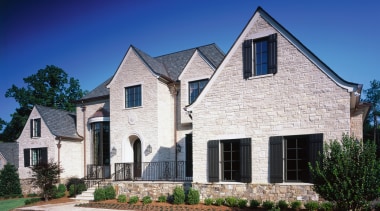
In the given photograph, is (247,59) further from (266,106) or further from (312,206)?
(312,206)

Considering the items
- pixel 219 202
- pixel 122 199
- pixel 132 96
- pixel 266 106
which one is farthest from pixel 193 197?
pixel 132 96

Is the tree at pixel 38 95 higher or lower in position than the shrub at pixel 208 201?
higher

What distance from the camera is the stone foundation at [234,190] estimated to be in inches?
416

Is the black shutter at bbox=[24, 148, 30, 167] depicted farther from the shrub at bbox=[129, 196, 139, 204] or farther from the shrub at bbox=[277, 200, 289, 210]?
the shrub at bbox=[277, 200, 289, 210]

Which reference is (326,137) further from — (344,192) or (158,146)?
(158,146)

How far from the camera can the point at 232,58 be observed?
41.2 ft

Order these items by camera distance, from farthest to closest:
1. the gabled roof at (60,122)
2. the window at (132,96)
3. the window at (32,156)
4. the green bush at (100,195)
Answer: the window at (32,156) < the gabled roof at (60,122) < the window at (132,96) < the green bush at (100,195)

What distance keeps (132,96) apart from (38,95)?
28.7 metres

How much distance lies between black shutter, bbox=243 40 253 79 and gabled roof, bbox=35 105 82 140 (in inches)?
606

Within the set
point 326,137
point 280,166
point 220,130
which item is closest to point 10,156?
point 220,130

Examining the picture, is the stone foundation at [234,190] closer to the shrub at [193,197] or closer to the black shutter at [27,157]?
the shrub at [193,197]

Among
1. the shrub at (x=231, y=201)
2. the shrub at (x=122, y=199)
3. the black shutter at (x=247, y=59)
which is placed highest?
the black shutter at (x=247, y=59)

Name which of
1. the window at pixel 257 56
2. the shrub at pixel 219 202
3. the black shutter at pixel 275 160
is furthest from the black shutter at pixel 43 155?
the black shutter at pixel 275 160

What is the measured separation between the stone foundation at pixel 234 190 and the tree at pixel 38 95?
1109 inches
